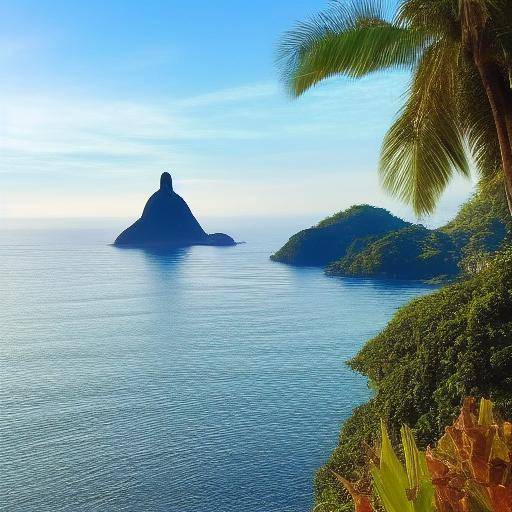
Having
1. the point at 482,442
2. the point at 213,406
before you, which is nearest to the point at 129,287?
the point at 213,406

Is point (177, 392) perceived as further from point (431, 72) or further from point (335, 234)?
point (335, 234)

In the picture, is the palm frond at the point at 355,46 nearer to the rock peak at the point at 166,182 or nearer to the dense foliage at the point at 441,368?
the dense foliage at the point at 441,368

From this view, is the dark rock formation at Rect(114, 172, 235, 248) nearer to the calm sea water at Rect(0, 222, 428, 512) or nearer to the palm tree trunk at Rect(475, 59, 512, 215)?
the calm sea water at Rect(0, 222, 428, 512)

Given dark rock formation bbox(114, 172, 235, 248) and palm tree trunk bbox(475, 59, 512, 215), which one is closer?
palm tree trunk bbox(475, 59, 512, 215)

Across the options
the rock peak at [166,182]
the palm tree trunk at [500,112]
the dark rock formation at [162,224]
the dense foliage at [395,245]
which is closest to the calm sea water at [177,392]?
the dense foliage at [395,245]

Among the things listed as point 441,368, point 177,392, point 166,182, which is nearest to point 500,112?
point 441,368

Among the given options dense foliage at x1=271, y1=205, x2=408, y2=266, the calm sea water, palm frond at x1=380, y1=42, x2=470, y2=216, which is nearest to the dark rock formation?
dense foliage at x1=271, y1=205, x2=408, y2=266
